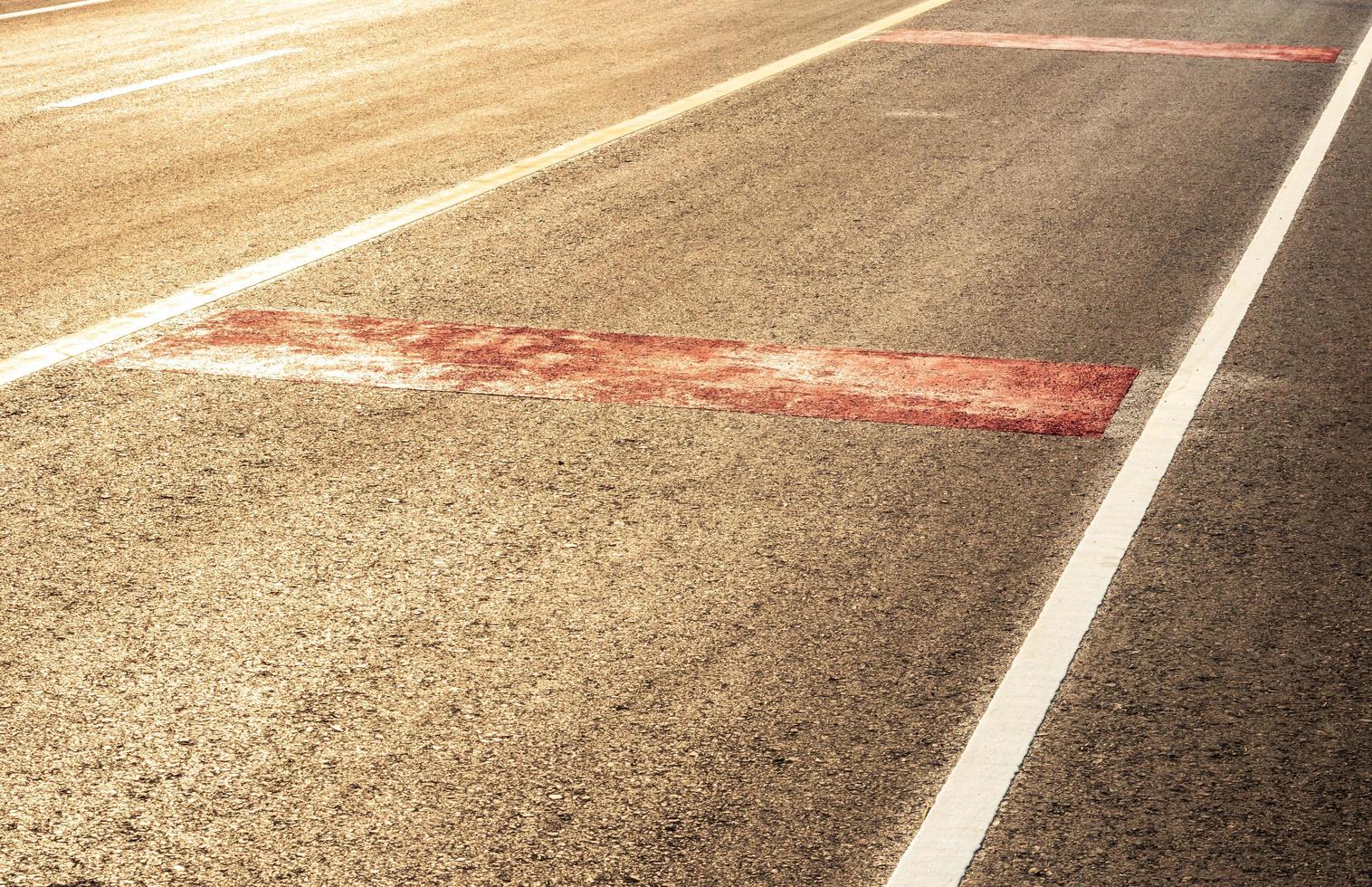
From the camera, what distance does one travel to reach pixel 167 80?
40.7ft

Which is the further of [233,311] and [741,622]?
[233,311]

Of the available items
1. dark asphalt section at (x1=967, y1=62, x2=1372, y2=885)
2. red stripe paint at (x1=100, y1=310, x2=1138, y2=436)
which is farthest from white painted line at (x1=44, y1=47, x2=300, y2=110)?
dark asphalt section at (x1=967, y1=62, x2=1372, y2=885)

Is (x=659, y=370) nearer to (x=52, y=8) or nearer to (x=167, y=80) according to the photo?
(x=167, y=80)

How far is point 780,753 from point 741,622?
0.63 meters

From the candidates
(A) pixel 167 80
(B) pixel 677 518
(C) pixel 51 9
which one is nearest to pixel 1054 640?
(B) pixel 677 518

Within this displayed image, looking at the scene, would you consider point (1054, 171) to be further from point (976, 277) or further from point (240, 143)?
point (240, 143)

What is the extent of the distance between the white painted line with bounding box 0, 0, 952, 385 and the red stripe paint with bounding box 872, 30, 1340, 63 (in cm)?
291

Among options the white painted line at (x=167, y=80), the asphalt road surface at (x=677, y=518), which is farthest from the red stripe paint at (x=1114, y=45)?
the white painted line at (x=167, y=80)

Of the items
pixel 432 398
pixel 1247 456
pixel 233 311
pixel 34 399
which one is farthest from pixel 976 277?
pixel 34 399

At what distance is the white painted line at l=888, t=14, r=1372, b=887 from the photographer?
3217mm

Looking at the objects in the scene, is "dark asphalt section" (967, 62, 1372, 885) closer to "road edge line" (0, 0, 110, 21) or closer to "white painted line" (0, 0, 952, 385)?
"white painted line" (0, 0, 952, 385)

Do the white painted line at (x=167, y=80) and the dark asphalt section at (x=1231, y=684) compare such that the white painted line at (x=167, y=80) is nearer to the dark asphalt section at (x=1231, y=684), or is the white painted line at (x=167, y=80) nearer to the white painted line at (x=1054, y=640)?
the white painted line at (x=1054, y=640)

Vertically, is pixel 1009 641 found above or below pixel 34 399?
Answer: below

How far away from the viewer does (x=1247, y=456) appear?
5.20 meters
